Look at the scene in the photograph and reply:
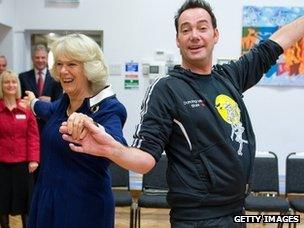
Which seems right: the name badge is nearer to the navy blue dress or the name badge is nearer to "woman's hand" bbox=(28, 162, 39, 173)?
"woman's hand" bbox=(28, 162, 39, 173)

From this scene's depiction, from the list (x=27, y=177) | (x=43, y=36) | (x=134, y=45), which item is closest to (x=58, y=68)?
(x=27, y=177)

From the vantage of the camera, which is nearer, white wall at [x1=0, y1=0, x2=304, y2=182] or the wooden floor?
the wooden floor

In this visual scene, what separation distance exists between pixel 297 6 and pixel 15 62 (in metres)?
4.19

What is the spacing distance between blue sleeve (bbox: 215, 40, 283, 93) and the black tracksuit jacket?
0.32 m

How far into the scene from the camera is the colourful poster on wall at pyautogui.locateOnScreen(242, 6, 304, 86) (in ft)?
19.9

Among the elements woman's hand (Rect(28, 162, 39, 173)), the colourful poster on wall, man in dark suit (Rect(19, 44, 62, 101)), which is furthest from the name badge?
the colourful poster on wall

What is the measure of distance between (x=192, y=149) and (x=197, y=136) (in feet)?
0.17

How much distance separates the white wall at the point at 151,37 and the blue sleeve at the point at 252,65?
4.24 m

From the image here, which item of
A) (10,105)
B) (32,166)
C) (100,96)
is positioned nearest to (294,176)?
(32,166)

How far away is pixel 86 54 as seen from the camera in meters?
1.93

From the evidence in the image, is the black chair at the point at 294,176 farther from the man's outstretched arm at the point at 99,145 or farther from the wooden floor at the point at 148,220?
the man's outstretched arm at the point at 99,145

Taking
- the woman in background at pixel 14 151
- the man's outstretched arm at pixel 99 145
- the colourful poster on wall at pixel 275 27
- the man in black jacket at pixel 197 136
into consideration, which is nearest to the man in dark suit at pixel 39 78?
the woman in background at pixel 14 151

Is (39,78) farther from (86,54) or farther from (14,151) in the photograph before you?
(86,54)

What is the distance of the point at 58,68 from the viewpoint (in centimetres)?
198
